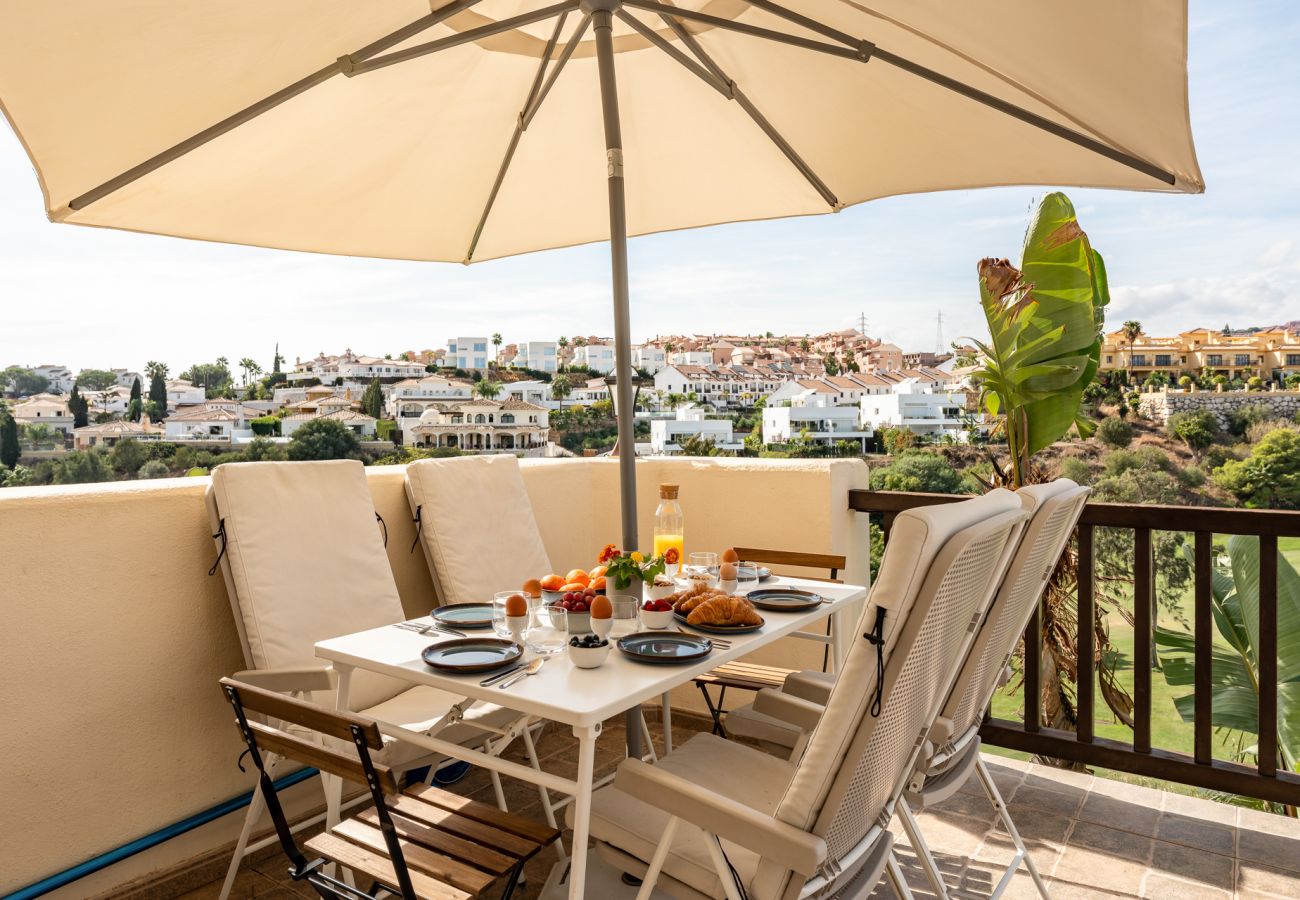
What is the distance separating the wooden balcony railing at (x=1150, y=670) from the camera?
2963 mm

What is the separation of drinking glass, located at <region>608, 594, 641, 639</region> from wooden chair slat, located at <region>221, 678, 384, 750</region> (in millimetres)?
865

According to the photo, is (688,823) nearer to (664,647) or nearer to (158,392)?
(664,647)

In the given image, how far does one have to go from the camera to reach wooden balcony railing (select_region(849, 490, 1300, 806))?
2.96 metres

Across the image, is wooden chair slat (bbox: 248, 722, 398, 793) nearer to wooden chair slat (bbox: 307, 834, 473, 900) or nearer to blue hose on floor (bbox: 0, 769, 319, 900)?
wooden chair slat (bbox: 307, 834, 473, 900)

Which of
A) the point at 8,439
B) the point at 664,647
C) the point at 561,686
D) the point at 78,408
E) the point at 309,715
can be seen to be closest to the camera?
the point at 309,715

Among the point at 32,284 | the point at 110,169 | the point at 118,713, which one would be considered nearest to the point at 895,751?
the point at 118,713

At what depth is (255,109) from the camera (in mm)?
2365

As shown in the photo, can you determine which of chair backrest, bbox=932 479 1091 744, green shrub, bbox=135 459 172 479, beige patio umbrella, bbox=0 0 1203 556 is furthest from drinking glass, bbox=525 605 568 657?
green shrub, bbox=135 459 172 479

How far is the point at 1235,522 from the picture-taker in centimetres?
296

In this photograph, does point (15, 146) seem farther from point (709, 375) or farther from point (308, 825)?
point (709, 375)

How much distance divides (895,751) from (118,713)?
2.44 metres

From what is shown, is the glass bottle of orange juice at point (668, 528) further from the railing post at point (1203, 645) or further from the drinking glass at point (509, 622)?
the railing post at point (1203, 645)

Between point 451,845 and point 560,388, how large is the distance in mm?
4063

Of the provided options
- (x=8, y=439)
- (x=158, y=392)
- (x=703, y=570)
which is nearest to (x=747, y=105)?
(x=703, y=570)
